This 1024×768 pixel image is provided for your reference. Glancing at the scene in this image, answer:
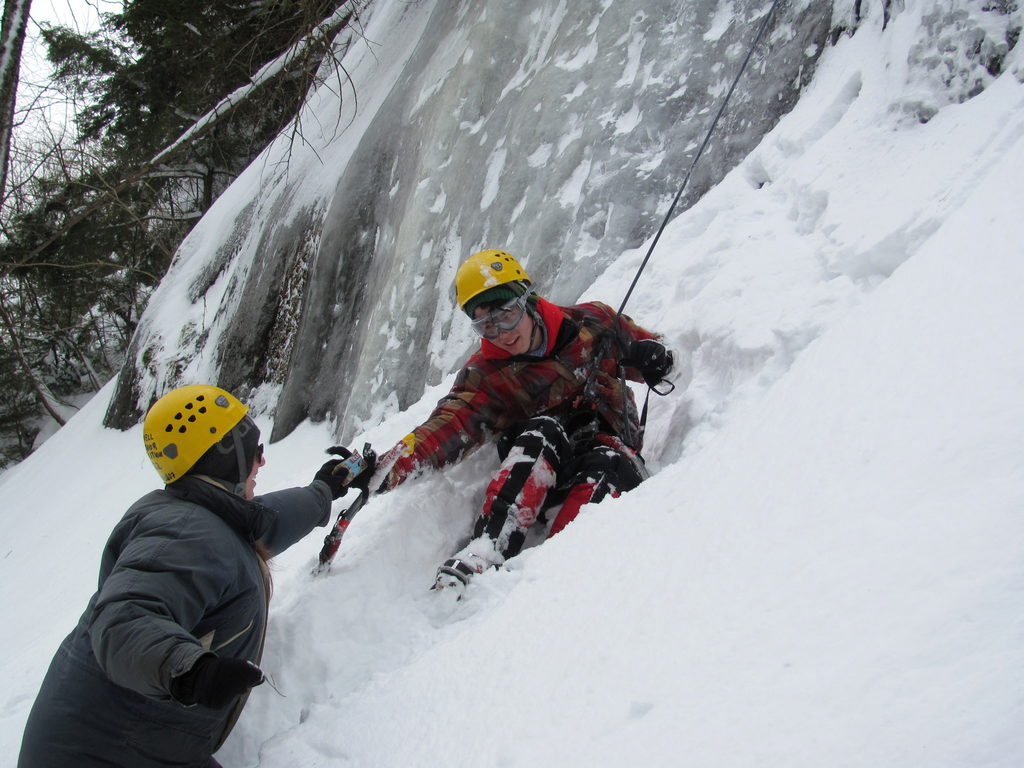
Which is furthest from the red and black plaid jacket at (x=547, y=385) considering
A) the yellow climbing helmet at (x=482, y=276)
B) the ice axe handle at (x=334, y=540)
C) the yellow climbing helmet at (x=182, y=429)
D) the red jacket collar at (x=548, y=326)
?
Answer: the yellow climbing helmet at (x=182, y=429)

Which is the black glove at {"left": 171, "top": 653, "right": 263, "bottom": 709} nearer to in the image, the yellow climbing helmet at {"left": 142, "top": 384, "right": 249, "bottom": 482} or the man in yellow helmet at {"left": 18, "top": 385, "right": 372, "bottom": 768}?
the man in yellow helmet at {"left": 18, "top": 385, "right": 372, "bottom": 768}

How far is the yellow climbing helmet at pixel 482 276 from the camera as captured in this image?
2.97 meters

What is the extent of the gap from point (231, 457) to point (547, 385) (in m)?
1.45

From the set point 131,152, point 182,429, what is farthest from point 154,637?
point 131,152

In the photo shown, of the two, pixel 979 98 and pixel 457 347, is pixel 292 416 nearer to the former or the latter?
pixel 457 347

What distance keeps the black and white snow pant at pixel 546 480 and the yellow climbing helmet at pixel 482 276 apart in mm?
584

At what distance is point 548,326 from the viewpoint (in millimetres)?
3131

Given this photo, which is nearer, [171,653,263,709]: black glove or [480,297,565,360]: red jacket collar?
[171,653,263,709]: black glove

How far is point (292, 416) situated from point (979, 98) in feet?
20.9

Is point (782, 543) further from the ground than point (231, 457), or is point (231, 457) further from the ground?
point (231, 457)

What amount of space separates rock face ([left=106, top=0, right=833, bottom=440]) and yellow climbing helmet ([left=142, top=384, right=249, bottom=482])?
240cm

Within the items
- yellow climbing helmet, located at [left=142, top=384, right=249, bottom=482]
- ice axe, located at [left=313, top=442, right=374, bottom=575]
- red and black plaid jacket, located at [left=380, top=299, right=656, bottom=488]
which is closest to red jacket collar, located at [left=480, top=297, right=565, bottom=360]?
red and black plaid jacket, located at [left=380, top=299, right=656, bottom=488]

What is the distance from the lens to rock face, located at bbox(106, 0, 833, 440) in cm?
450

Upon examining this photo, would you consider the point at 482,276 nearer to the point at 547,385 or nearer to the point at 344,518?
the point at 547,385
